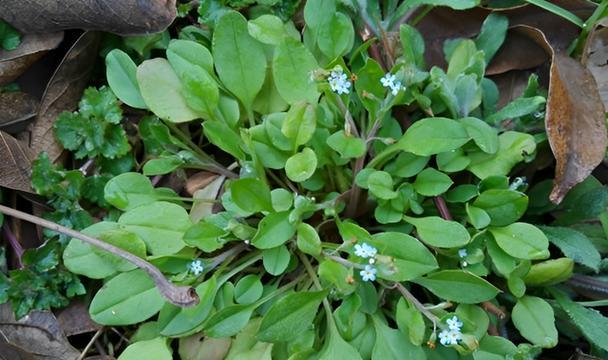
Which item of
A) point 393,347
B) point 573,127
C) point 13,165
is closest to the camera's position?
point 393,347

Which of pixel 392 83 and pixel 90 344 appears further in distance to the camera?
pixel 90 344

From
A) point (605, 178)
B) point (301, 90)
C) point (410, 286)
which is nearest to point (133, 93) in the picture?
point (301, 90)

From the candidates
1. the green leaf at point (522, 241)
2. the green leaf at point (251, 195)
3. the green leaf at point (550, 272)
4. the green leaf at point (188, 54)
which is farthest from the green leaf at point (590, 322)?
the green leaf at point (188, 54)

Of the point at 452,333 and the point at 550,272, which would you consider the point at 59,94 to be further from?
the point at 550,272

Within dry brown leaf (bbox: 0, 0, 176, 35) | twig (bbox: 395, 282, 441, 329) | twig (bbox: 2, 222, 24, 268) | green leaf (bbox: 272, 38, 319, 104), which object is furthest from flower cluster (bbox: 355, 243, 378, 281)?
twig (bbox: 2, 222, 24, 268)

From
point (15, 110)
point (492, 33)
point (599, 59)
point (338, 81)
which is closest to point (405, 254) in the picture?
point (338, 81)

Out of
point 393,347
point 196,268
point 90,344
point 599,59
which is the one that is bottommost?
point 90,344

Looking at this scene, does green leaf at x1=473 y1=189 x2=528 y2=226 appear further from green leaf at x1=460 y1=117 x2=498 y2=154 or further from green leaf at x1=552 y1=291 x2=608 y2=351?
green leaf at x1=552 y1=291 x2=608 y2=351

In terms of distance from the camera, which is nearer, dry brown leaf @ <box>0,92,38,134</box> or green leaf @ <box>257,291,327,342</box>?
green leaf @ <box>257,291,327,342</box>
